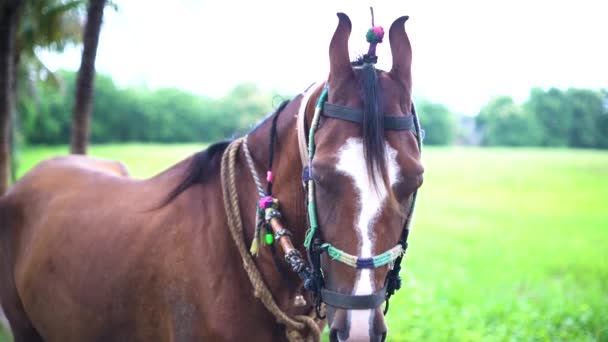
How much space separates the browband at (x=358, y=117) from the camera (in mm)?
1518

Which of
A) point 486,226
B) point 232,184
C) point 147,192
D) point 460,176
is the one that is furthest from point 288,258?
point 460,176

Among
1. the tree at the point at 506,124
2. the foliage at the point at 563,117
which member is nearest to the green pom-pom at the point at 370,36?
the foliage at the point at 563,117

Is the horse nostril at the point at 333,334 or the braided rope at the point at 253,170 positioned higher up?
the braided rope at the point at 253,170

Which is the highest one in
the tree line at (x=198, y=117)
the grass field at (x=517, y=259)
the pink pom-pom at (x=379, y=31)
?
the pink pom-pom at (x=379, y=31)

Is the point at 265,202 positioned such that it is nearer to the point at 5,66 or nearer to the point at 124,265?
the point at 124,265

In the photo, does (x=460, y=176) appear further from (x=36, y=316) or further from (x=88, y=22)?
(x=36, y=316)

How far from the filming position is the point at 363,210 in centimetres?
143

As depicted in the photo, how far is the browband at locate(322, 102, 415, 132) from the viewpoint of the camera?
152 centimetres

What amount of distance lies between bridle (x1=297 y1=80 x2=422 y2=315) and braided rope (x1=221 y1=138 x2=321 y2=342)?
0.26 metres

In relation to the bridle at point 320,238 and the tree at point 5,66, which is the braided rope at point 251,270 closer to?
the bridle at point 320,238

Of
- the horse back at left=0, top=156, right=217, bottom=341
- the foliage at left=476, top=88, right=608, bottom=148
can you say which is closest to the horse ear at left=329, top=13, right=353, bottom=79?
the horse back at left=0, top=156, right=217, bottom=341

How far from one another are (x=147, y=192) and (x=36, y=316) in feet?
3.73

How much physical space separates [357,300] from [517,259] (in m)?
8.42

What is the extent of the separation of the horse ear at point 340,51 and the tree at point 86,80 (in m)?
4.32
